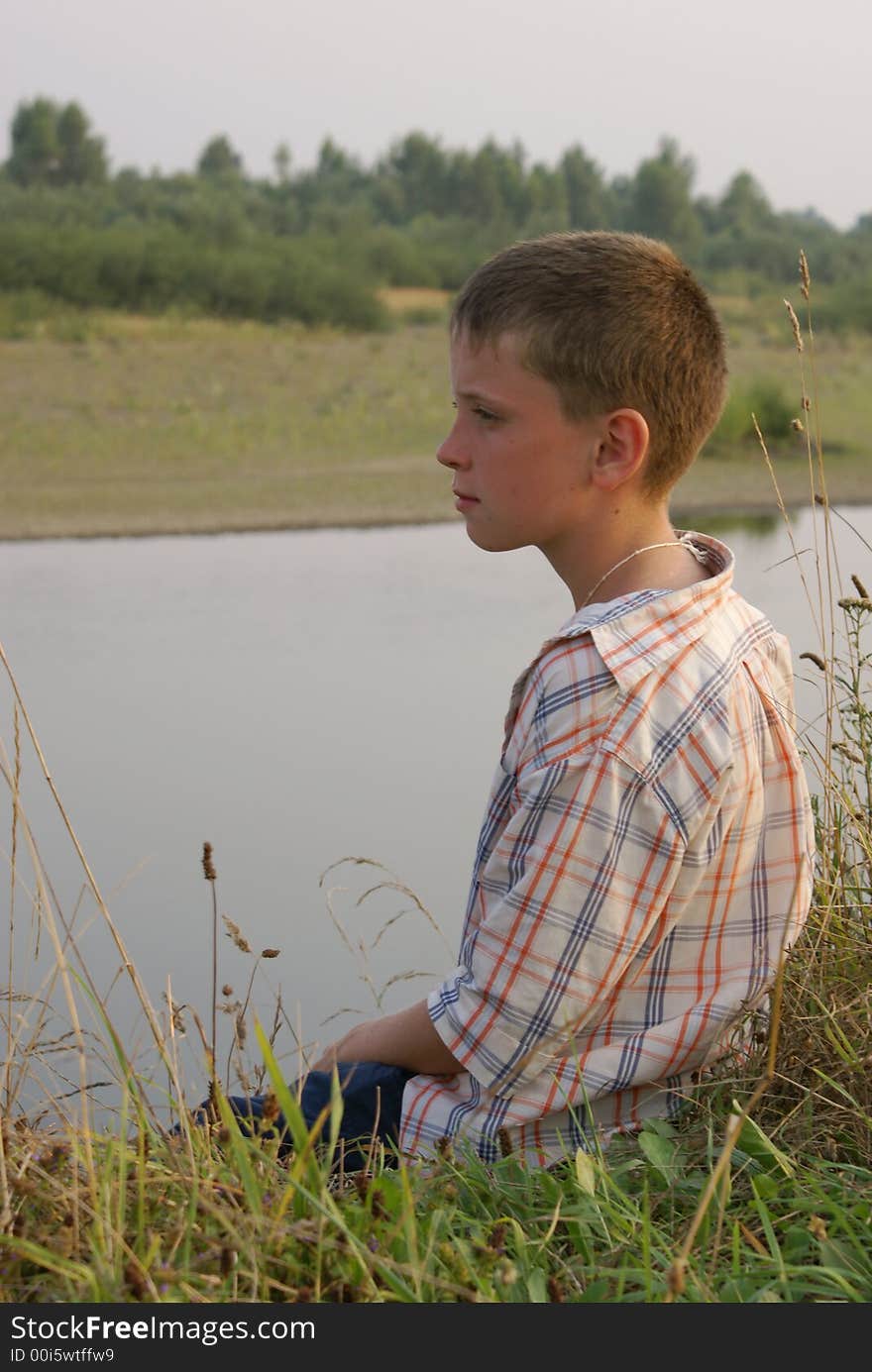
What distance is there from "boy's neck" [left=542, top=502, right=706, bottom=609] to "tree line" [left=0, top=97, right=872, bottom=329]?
3282mm

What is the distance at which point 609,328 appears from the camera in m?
1.76

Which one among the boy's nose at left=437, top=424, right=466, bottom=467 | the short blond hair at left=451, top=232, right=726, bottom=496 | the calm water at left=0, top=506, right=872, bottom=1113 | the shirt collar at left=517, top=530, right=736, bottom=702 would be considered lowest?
the calm water at left=0, top=506, right=872, bottom=1113

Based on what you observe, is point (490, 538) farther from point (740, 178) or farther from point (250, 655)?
point (740, 178)

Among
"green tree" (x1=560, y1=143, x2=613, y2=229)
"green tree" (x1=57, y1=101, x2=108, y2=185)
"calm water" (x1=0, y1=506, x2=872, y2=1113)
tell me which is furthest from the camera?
"green tree" (x1=57, y1=101, x2=108, y2=185)

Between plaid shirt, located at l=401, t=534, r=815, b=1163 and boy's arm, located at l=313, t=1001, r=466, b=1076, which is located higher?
plaid shirt, located at l=401, t=534, r=815, b=1163

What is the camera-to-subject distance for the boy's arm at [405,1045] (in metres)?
1.68

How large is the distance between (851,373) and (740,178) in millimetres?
27439

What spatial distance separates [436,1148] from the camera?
1.66 meters

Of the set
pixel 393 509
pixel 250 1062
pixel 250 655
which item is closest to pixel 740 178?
pixel 393 509

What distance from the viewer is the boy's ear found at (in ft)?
5.76

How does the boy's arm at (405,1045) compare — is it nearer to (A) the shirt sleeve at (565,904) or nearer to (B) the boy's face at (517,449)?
(A) the shirt sleeve at (565,904)

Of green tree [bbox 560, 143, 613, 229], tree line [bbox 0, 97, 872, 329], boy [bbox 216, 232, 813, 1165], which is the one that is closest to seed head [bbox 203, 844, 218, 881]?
boy [bbox 216, 232, 813, 1165]

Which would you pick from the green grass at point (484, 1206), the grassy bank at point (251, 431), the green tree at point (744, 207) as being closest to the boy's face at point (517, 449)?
the green grass at point (484, 1206)

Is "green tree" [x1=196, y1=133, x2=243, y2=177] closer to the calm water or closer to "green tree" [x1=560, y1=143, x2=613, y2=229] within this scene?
"green tree" [x1=560, y1=143, x2=613, y2=229]
